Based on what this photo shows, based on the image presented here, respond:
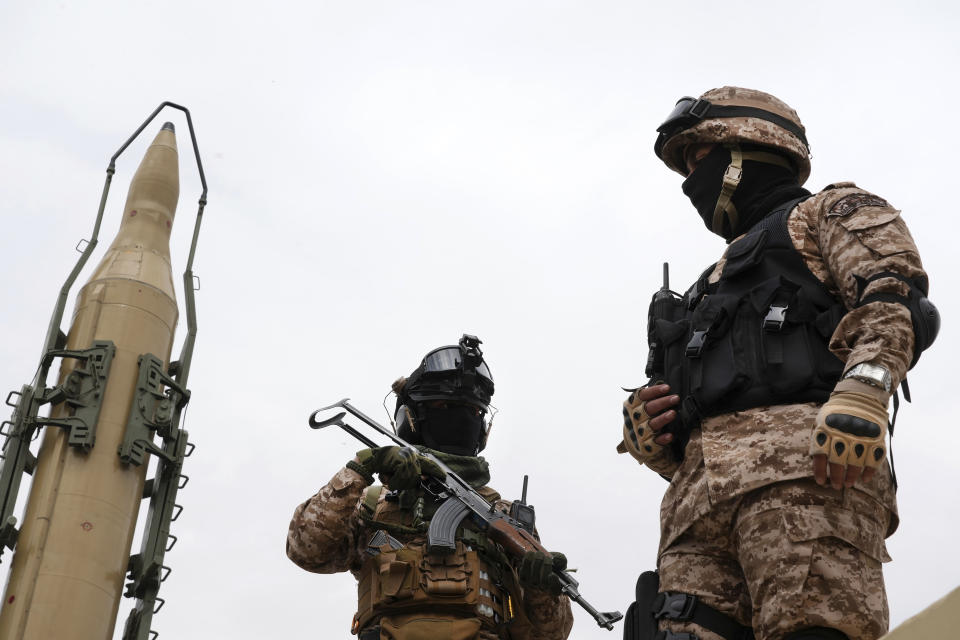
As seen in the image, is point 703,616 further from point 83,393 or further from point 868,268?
point 83,393

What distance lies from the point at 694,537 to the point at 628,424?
0.67 m

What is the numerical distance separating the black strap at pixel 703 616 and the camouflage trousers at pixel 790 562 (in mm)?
23

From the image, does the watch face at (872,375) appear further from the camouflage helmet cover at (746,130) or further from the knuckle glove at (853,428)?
the camouflage helmet cover at (746,130)

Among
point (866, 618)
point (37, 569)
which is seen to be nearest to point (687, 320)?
point (866, 618)

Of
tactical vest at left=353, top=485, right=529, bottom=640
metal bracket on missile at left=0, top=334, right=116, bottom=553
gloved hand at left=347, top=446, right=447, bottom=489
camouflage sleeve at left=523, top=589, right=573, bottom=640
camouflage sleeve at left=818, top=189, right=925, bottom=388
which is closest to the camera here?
camouflage sleeve at left=818, top=189, right=925, bottom=388

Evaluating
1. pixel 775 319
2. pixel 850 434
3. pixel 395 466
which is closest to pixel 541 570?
pixel 395 466

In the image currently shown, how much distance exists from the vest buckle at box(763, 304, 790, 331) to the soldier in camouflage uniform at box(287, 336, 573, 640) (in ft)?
10.0

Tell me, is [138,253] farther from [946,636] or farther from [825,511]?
[946,636]

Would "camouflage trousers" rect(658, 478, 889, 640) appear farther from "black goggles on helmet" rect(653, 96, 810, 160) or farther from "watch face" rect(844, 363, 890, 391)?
"black goggles on helmet" rect(653, 96, 810, 160)

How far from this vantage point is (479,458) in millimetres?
8258

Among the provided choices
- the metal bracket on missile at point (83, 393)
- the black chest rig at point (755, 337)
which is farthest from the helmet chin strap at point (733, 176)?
the metal bracket on missile at point (83, 393)

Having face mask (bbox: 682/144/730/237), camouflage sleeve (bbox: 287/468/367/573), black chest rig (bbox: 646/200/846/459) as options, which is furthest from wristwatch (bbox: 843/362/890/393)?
camouflage sleeve (bbox: 287/468/367/573)

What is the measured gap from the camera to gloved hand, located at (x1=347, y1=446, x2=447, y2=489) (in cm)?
744

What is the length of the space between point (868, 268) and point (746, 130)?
113cm
